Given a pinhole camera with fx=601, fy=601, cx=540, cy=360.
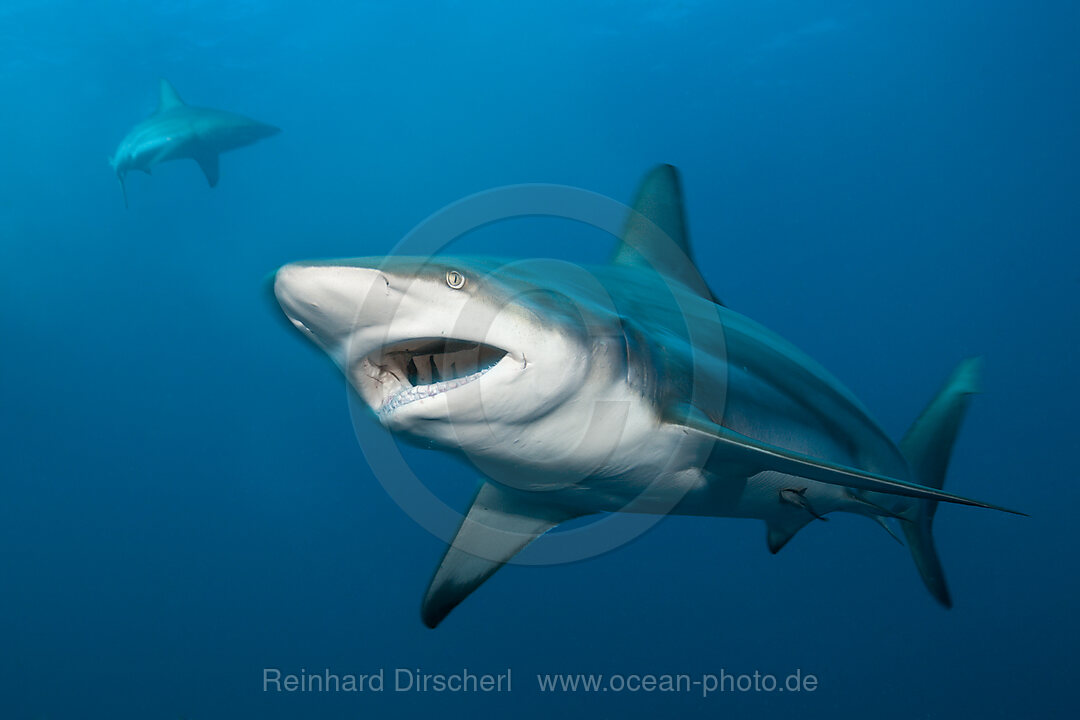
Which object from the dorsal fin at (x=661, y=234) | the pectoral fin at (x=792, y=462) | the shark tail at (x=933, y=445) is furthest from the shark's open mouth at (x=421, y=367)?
the shark tail at (x=933, y=445)

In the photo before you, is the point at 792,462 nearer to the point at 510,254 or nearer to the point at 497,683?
the point at 510,254

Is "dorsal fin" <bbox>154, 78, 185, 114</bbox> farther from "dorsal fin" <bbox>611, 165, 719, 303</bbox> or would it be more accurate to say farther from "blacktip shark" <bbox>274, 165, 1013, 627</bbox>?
"blacktip shark" <bbox>274, 165, 1013, 627</bbox>

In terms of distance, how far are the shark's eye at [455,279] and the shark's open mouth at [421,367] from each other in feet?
0.56

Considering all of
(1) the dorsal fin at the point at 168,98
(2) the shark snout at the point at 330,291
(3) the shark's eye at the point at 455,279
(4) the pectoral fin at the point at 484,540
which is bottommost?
(4) the pectoral fin at the point at 484,540

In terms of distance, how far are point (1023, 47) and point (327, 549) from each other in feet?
143

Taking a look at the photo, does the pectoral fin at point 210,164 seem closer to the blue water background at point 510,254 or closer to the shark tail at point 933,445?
the blue water background at point 510,254

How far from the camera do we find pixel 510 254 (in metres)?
18.5

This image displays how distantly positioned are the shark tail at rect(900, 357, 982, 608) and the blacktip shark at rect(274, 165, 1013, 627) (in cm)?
29

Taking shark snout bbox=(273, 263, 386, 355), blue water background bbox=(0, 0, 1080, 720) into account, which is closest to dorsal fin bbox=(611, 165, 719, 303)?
shark snout bbox=(273, 263, 386, 355)

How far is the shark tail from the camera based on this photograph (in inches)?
164

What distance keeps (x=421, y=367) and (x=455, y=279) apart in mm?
453

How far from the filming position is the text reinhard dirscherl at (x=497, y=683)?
20.3 m

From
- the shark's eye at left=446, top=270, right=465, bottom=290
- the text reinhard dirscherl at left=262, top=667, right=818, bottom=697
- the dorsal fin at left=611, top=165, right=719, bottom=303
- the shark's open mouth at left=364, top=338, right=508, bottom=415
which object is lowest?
the text reinhard dirscherl at left=262, top=667, right=818, bottom=697

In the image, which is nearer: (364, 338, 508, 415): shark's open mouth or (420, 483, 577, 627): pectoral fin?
(364, 338, 508, 415): shark's open mouth
